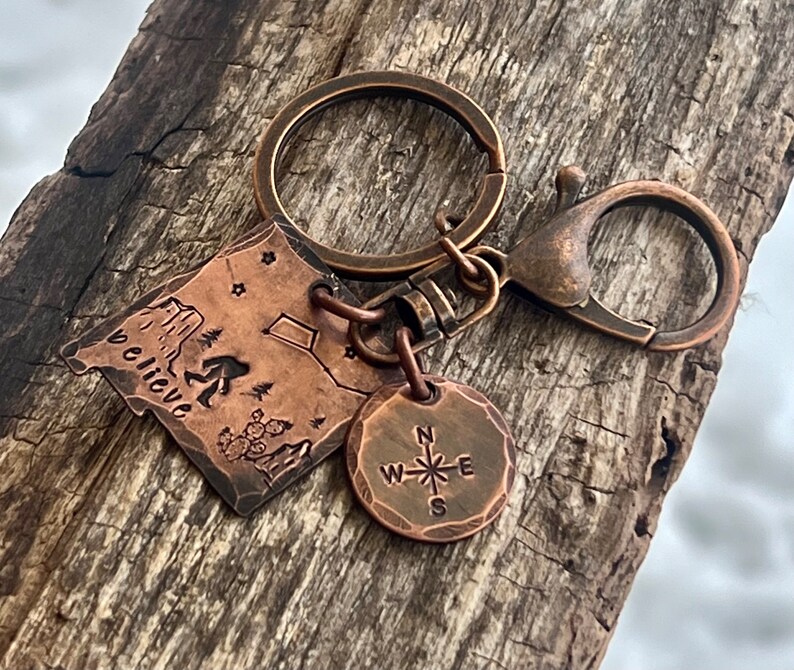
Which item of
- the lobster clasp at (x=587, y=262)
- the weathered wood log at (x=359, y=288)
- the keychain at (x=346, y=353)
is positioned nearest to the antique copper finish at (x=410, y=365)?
the keychain at (x=346, y=353)

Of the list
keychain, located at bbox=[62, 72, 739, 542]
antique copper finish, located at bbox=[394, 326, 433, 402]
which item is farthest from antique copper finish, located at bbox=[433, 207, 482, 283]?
antique copper finish, located at bbox=[394, 326, 433, 402]

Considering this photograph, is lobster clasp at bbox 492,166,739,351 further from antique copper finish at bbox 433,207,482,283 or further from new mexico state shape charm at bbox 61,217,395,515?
new mexico state shape charm at bbox 61,217,395,515

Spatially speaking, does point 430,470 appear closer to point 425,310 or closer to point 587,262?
point 425,310

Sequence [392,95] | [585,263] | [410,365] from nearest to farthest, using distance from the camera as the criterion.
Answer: [410,365], [585,263], [392,95]

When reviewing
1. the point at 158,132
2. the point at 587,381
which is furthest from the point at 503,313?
the point at 158,132

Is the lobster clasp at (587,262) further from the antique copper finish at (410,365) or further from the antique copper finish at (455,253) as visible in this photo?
the antique copper finish at (410,365)

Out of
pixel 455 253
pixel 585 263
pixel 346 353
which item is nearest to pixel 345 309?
pixel 346 353
